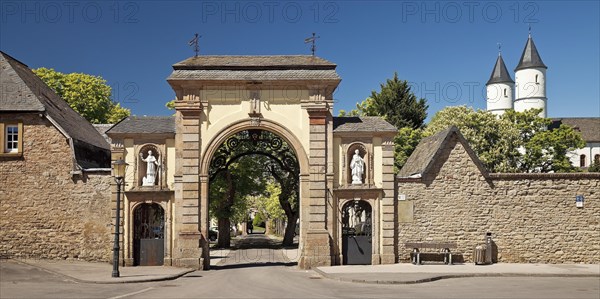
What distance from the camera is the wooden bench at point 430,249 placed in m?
24.5

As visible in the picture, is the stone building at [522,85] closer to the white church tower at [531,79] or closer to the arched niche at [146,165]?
the white church tower at [531,79]

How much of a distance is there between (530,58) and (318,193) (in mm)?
81551

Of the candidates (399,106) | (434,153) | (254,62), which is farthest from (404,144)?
(254,62)

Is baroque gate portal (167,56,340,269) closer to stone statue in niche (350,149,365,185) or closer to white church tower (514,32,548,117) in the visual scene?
stone statue in niche (350,149,365,185)

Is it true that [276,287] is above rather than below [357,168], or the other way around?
below

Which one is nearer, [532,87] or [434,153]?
[434,153]

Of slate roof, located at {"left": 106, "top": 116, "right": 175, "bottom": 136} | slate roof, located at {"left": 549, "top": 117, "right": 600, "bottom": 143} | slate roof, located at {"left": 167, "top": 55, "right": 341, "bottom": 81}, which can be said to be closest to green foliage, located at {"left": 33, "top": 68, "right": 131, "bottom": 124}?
slate roof, located at {"left": 106, "top": 116, "right": 175, "bottom": 136}

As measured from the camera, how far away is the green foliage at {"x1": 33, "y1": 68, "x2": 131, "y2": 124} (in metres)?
46.1

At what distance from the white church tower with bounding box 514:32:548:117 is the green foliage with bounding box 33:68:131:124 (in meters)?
68.1

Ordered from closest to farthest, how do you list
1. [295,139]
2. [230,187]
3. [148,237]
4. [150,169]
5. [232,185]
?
[150,169] → [295,139] → [148,237] → [230,187] → [232,185]

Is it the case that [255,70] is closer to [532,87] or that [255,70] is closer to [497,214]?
[497,214]

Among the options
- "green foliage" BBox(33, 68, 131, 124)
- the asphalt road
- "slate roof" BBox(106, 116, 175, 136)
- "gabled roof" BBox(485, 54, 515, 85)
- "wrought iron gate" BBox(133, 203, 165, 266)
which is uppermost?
"gabled roof" BBox(485, 54, 515, 85)

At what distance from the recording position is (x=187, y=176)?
24.3m

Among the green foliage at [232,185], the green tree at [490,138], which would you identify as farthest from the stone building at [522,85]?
the green foliage at [232,185]
